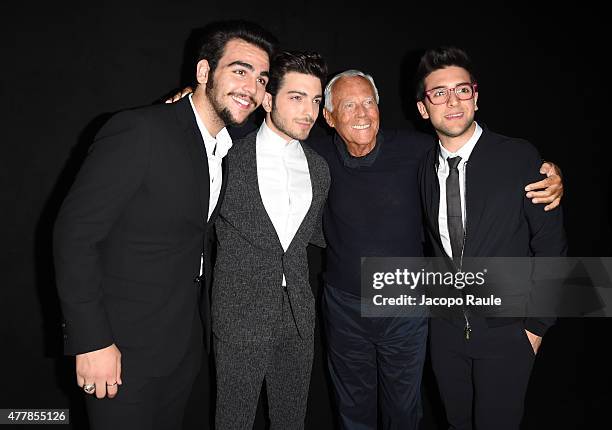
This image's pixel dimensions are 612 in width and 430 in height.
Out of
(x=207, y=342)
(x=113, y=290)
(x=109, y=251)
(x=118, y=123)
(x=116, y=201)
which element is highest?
(x=118, y=123)

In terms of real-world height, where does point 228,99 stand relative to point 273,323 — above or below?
above

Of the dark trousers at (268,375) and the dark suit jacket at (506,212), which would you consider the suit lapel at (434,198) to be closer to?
the dark suit jacket at (506,212)

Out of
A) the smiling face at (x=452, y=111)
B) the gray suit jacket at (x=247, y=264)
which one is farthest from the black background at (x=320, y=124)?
the gray suit jacket at (x=247, y=264)

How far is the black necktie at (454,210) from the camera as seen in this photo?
6.06 feet

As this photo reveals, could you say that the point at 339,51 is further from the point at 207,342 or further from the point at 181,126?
the point at 207,342

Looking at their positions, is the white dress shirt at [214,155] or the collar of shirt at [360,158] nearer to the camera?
the white dress shirt at [214,155]

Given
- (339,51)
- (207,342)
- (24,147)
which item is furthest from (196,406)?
(339,51)

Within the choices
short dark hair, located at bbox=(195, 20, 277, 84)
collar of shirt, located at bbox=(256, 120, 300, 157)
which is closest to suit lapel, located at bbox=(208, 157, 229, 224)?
collar of shirt, located at bbox=(256, 120, 300, 157)

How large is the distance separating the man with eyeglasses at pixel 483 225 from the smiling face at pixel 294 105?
1.66 feet

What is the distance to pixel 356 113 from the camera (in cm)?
201

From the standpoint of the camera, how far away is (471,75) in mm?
1895

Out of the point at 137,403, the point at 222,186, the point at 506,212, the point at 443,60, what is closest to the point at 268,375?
the point at 137,403

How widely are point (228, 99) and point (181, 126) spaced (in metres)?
0.21

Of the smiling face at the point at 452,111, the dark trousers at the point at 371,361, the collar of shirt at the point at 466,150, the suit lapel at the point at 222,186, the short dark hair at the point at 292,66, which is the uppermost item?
the short dark hair at the point at 292,66
